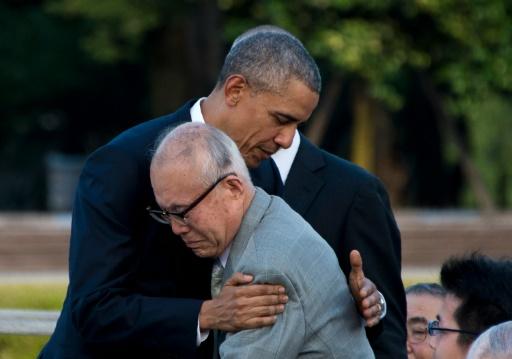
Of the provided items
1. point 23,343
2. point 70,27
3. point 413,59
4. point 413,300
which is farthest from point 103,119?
point 413,300

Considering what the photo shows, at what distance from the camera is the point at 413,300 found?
486cm

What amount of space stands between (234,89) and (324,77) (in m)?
22.0

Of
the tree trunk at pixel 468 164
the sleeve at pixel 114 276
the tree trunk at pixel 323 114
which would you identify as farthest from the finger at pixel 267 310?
the tree trunk at pixel 468 164

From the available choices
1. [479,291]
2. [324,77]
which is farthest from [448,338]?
[324,77]

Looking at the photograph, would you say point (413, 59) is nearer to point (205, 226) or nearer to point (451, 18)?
point (451, 18)

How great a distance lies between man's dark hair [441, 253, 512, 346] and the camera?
12.6 feet

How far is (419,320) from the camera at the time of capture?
4809 mm

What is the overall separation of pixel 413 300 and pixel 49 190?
2595cm

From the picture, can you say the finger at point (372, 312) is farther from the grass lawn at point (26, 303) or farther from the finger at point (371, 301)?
the grass lawn at point (26, 303)

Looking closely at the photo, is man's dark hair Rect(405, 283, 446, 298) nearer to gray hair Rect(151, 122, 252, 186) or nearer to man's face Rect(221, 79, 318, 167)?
man's face Rect(221, 79, 318, 167)

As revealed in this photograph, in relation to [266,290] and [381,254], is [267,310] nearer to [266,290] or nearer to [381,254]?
[266,290]

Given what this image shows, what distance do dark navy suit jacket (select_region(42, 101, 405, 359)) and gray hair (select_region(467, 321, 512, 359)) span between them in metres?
0.75

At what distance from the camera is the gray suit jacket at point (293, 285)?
10.6 feet

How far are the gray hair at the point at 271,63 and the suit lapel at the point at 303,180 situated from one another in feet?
1.33
